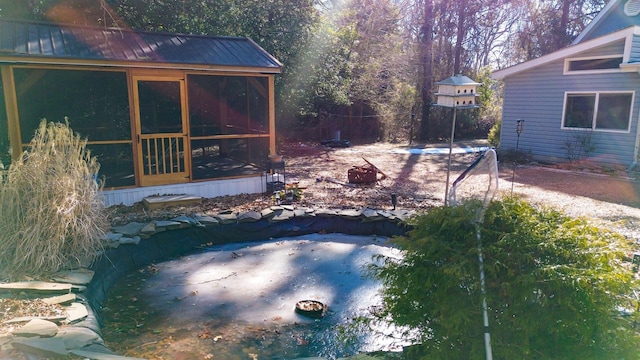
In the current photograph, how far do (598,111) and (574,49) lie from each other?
1578 mm

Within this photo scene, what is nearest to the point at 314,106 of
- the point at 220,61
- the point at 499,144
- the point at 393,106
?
the point at 393,106

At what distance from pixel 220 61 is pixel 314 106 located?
9.27 metres

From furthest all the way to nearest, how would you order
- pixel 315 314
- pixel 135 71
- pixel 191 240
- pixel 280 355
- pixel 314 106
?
pixel 314 106 < pixel 135 71 < pixel 191 240 < pixel 315 314 < pixel 280 355

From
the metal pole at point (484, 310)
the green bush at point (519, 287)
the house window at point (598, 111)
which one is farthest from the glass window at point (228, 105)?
the house window at point (598, 111)

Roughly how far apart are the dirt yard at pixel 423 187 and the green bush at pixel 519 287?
8.44 feet

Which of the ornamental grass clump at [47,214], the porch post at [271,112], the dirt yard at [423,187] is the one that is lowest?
the dirt yard at [423,187]

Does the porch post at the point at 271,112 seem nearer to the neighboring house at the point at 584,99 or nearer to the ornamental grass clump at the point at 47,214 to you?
the ornamental grass clump at the point at 47,214

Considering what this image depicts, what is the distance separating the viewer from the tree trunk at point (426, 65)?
51.0 ft

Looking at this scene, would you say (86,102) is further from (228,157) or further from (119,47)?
(228,157)

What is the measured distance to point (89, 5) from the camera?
10359mm

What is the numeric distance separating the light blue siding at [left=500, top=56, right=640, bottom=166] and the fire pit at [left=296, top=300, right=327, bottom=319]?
914cm

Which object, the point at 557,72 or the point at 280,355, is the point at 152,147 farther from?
the point at 557,72

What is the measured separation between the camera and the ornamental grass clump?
12.3ft

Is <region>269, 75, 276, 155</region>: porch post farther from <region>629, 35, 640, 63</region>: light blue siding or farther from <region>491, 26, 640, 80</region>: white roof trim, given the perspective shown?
<region>629, 35, 640, 63</region>: light blue siding
